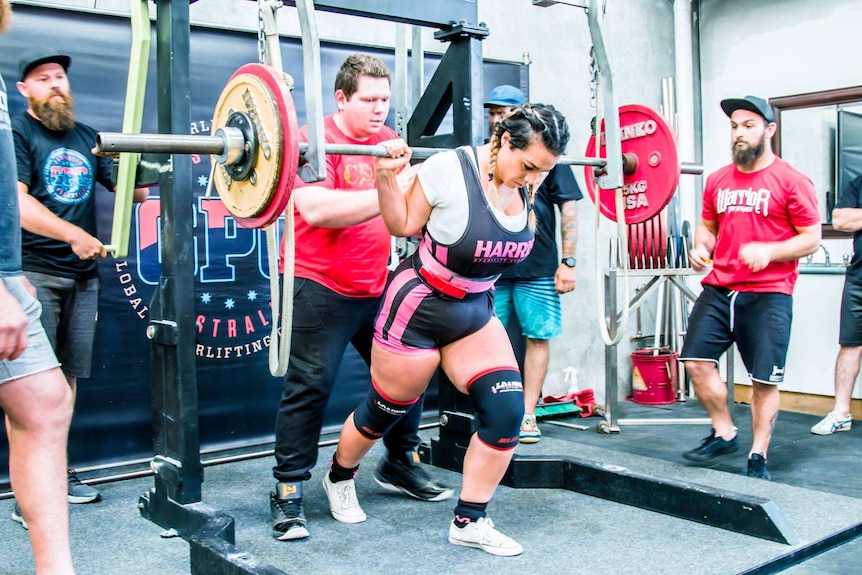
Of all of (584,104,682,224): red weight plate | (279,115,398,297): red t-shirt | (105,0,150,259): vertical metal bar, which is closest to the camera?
(105,0,150,259): vertical metal bar

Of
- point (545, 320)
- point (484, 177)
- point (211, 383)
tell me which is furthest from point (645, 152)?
point (211, 383)

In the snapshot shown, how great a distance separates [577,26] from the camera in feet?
17.0

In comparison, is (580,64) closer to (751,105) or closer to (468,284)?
(751,105)

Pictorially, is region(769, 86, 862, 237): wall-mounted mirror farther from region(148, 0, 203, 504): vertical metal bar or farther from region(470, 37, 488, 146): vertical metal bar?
region(148, 0, 203, 504): vertical metal bar

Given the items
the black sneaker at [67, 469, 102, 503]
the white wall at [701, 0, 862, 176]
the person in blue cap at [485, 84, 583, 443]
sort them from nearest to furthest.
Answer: the black sneaker at [67, 469, 102, 503]
the person in blue cap at [485, 84, 583, 443]
the white wall at [701, 0, 862, 176]

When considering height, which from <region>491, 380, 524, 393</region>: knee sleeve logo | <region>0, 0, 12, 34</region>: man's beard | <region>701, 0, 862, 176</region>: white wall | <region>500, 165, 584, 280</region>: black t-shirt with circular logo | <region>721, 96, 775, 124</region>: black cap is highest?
<region>701, 0, 862, 176</region>: white wall

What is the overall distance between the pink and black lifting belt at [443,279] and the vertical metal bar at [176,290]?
27.9 inches

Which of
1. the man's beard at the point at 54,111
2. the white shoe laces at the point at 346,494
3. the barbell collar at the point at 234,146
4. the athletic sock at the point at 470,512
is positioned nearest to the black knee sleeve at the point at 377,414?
the white shoe laces at the point at 346,494

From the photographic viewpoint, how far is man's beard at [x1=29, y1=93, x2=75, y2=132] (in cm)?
303

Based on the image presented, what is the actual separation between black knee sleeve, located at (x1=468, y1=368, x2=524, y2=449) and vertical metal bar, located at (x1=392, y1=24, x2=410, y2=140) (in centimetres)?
124

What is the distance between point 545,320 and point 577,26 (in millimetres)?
1971

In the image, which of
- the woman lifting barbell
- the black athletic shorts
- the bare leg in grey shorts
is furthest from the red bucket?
the bare leg in grey shorts

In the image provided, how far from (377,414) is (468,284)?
0.53 meters

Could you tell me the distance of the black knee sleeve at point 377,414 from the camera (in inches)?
110
